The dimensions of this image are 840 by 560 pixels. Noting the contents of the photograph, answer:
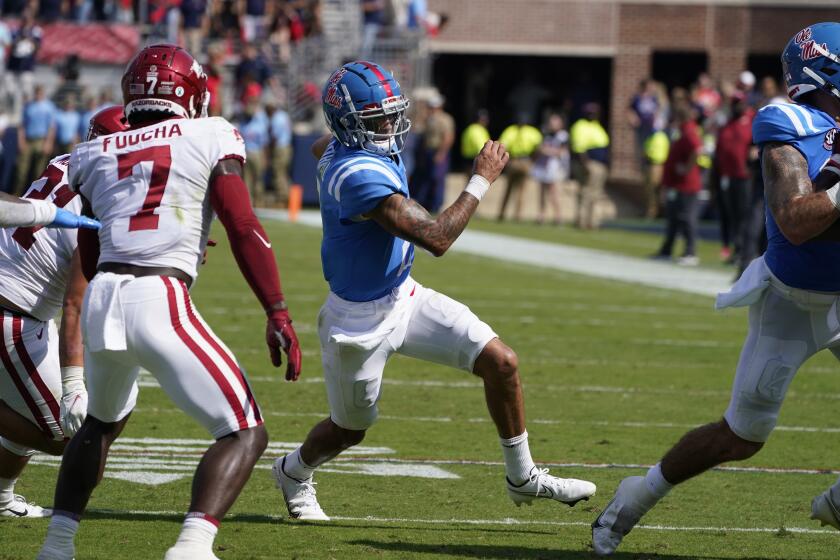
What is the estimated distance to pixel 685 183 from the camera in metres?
17.4

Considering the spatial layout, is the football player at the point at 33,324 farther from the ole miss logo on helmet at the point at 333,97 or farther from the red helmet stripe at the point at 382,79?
the red helmet stripe at the point at 382,79

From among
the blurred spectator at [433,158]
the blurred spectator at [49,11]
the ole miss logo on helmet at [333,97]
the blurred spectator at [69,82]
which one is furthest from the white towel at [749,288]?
the blurred spectator at [49,11]

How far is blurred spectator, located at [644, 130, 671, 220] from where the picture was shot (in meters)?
25.1

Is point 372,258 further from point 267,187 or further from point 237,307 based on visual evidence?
point 267,187

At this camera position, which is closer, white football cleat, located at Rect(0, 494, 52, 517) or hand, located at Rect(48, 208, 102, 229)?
hand, located at Rect(48, 208, 102, 229)

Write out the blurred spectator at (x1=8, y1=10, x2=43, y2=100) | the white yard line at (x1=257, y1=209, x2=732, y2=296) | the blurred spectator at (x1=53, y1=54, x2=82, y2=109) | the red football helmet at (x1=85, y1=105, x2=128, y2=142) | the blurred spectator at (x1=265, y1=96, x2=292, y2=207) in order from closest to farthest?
the red football helmet at (x1=85, y1=105, x2=128, y2=142) < the white yard line at (x1=257, y1=209, x2=732, y2=296) < the blurred spectator at (x1=265, y1=96, x2=292, y2=207) < the blurred spectator at (x1=8, y1=10, x2=43, y2=100) < the blurred spectator at (x1=53, y1=54, x2=82, y2=109)

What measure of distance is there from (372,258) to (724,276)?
438 inches

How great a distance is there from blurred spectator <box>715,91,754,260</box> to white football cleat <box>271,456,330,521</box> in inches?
429

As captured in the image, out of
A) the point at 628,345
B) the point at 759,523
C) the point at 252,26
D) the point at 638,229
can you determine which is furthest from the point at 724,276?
the point at 252,26

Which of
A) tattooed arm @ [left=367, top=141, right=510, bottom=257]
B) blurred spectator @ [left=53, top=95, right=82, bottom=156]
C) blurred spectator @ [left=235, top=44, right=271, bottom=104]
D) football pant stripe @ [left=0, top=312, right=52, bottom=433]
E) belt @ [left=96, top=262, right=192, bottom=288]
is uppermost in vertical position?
belt @ [left=96, top=262, right=192, bottom=288]

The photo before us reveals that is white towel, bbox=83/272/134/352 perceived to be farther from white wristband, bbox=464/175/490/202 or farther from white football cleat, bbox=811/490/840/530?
white football cleat, bbox=811/490/840/530

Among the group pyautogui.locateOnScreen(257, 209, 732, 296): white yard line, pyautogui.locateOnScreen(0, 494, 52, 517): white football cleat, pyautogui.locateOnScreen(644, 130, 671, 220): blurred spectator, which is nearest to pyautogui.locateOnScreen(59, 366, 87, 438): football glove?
pyautogui.locateOnScreen(0, 494, 52, 517): white football cleat

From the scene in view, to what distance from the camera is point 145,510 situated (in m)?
5.77

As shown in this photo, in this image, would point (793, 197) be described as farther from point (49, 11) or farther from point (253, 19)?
point (49, 11)
